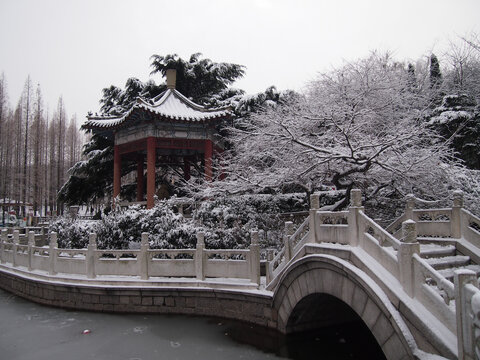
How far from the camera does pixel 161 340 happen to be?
7398 mm

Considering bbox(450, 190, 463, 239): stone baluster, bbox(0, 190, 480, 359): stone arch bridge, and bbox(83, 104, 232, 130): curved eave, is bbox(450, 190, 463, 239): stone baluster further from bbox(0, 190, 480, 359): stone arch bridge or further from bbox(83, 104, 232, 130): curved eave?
bbox(83, 104, 232, 130): curved eave

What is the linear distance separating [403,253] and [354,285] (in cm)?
115

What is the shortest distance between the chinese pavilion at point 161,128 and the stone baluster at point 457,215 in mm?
7961

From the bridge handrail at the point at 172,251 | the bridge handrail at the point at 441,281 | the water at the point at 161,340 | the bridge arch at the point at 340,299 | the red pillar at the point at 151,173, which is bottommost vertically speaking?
the water at the point at 161,340

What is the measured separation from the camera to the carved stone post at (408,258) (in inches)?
160

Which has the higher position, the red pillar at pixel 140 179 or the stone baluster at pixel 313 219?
the red pillar at pixel 140 179

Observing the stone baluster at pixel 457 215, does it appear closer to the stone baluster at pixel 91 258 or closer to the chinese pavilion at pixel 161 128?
the stone baluster at pixel 91 258

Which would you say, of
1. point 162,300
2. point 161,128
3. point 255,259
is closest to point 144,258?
point 162,300

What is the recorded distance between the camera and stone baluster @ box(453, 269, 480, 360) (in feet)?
9.80

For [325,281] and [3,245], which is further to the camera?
[3,245]

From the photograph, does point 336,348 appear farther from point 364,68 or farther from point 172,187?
point 172,187

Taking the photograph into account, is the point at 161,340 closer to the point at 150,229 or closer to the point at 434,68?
the point at 150,229

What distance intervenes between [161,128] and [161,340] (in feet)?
25.4

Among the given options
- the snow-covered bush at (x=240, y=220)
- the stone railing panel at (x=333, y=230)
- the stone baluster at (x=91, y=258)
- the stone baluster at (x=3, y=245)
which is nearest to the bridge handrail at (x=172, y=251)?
the snow-covered bush at (x=240, y=220)
